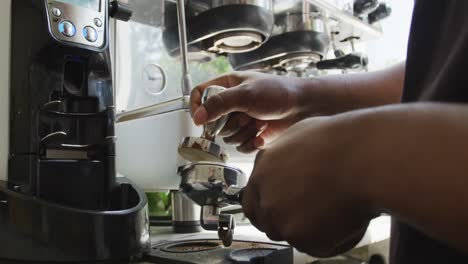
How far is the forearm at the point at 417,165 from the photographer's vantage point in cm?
23

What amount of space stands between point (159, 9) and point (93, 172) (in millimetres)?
481

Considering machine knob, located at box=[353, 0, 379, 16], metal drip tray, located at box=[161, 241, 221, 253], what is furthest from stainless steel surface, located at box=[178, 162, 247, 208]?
machine knob, located at box=[353, 0, 379, 16]

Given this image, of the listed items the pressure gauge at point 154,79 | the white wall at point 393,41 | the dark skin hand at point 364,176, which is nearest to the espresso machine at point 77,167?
the dark skin hand at point 364,176

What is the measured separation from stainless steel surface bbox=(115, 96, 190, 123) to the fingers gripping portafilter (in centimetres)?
17

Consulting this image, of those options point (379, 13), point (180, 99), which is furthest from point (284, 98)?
point (379, 13)

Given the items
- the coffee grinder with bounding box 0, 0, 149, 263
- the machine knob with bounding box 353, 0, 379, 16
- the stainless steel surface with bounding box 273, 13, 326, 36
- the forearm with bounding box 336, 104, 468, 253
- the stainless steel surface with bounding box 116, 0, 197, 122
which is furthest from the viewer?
the machine knob with bounding box 353, 0, 379, 16

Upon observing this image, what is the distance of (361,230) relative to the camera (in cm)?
32

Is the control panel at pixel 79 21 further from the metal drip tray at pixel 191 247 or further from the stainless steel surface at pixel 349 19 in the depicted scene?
the stainless steel surface at pixel 349 19

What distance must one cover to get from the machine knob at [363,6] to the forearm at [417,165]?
0.89 m

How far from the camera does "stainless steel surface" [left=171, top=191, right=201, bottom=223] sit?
766mm

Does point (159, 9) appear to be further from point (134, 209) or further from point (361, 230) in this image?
point (361, 230)

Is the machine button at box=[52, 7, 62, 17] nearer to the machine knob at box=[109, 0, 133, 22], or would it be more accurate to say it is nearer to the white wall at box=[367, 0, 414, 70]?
the machine knob at box=[109, 0, 133, 22]

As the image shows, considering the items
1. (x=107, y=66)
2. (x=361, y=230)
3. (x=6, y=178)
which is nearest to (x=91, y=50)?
(x=107, y=66)

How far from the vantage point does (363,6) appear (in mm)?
1093
